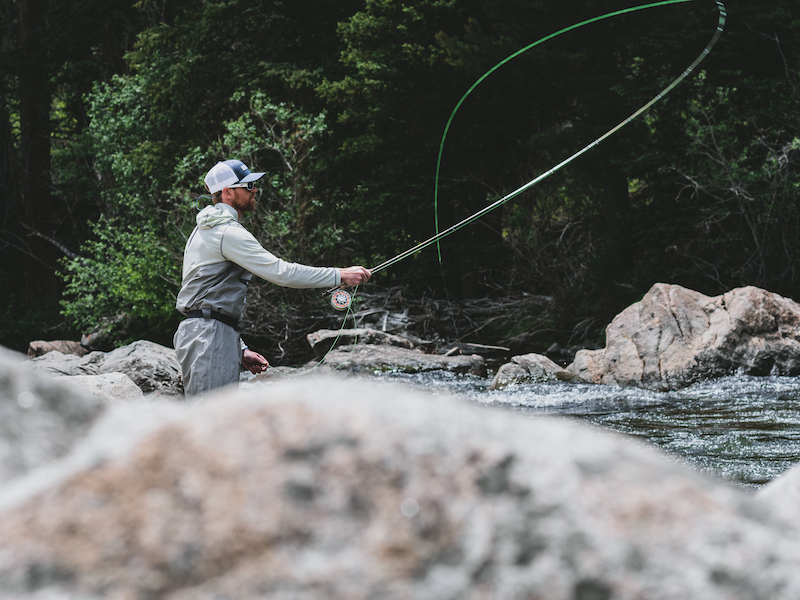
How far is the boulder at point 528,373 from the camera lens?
9.69 meters

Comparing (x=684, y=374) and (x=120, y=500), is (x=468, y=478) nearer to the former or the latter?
(x=120, y=500)

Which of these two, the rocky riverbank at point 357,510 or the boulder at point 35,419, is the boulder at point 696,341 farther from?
the boulder at point 35,419

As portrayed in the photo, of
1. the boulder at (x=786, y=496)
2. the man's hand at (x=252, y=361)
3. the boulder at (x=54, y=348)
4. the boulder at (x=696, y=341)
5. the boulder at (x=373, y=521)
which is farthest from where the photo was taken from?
the boulder at (x=54, y=348)

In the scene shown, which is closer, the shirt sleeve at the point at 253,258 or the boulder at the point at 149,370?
the shirt sleeve at the point at 253,258

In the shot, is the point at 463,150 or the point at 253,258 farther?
the point at 463,150

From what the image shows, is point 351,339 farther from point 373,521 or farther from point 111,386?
point 373,521

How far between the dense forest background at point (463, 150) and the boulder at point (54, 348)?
0.61 m

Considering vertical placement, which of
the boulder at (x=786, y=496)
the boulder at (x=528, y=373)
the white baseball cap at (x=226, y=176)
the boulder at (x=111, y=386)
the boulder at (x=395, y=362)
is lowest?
the boulder at (x=395, y=362)

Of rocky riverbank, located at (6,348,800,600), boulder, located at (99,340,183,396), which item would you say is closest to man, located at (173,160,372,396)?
rocky riverbank, located at (6,348,800,600)

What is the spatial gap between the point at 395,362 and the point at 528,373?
2.17 m

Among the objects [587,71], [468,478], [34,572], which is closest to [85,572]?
[34,572]

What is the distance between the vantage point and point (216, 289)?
391cm

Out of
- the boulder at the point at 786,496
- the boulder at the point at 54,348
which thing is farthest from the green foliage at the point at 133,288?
the boulder at the point at 786,496

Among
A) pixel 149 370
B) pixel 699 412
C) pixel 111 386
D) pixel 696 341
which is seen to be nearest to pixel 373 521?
pixel 111 386
